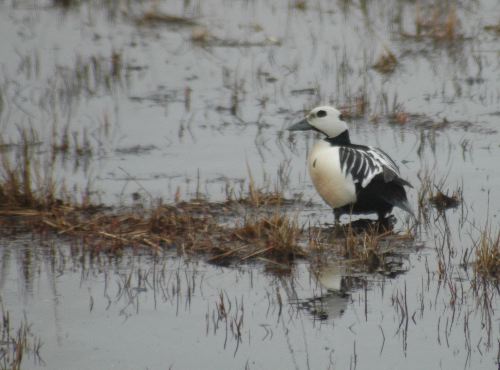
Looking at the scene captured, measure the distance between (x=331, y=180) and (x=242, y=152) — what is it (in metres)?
1.89

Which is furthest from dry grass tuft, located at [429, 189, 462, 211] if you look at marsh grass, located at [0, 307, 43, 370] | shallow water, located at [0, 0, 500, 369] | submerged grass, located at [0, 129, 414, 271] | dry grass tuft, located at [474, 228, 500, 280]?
marsh grass, located at [0, 307, 43, 370]

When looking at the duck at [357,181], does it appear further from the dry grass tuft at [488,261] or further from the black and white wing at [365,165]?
the dry grass tuft at [488,261]

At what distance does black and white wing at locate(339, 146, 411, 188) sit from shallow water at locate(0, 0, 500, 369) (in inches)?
15.8

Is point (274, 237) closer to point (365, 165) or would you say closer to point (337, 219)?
point (337, 219)

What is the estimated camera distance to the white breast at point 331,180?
7.88m

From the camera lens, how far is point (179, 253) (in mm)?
7137

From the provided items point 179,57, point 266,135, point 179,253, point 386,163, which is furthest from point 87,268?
point 179,57

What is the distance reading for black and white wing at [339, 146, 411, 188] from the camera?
7820 millimetres

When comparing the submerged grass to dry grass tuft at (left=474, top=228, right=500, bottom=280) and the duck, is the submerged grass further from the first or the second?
dry grass tuft at (left=474, top=228, right=500, bottom=280)

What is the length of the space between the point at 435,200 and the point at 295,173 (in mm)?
1366

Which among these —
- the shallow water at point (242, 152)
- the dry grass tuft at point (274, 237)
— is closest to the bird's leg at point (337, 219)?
the shallow water at point (242, 152)

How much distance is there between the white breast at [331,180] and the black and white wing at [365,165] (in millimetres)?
45

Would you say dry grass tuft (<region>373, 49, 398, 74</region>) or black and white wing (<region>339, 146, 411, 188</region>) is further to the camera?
dry grass tuft (<region>373, 49, 398, 74</region>)

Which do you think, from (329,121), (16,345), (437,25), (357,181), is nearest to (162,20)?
(437,25)
